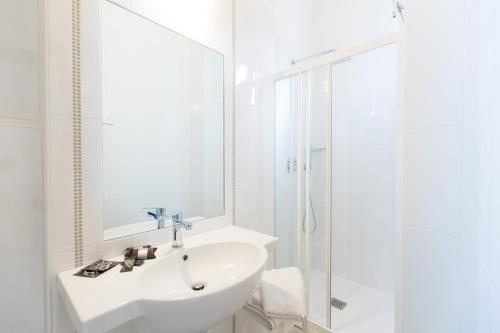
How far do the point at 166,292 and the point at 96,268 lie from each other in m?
0.27

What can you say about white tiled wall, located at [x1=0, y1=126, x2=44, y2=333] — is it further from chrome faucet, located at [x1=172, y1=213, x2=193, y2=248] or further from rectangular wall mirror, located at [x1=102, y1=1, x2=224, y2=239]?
chrome faucet, located at [x1=172, y1=213, x2=193, y2=248]

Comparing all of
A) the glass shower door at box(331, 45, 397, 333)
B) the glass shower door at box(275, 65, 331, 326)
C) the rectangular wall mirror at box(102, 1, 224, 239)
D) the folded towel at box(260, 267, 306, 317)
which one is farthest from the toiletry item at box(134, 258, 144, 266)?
the glass shower door at box(331, 45, 397, 333)

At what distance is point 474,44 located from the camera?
85cm

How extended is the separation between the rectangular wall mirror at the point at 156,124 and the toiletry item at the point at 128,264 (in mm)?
139

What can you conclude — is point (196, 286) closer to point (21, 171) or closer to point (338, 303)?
point (21, 171)

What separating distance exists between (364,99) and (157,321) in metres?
1.93

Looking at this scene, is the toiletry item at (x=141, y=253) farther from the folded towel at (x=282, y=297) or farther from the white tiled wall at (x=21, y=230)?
the folded towel at (x=282, y=297)

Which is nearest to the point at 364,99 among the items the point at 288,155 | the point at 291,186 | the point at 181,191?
the point at 288,155

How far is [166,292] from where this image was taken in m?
0.94

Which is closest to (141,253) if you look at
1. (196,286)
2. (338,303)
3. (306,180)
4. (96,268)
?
(96,268)

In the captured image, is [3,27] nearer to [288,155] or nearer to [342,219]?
[288,155]

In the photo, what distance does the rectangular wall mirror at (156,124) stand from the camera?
3.38ft

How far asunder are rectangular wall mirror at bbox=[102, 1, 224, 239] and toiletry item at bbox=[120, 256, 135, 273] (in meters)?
0.14

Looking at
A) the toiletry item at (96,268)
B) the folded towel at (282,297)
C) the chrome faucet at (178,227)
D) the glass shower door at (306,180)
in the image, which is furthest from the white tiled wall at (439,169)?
the toiletry item at (96,268)
